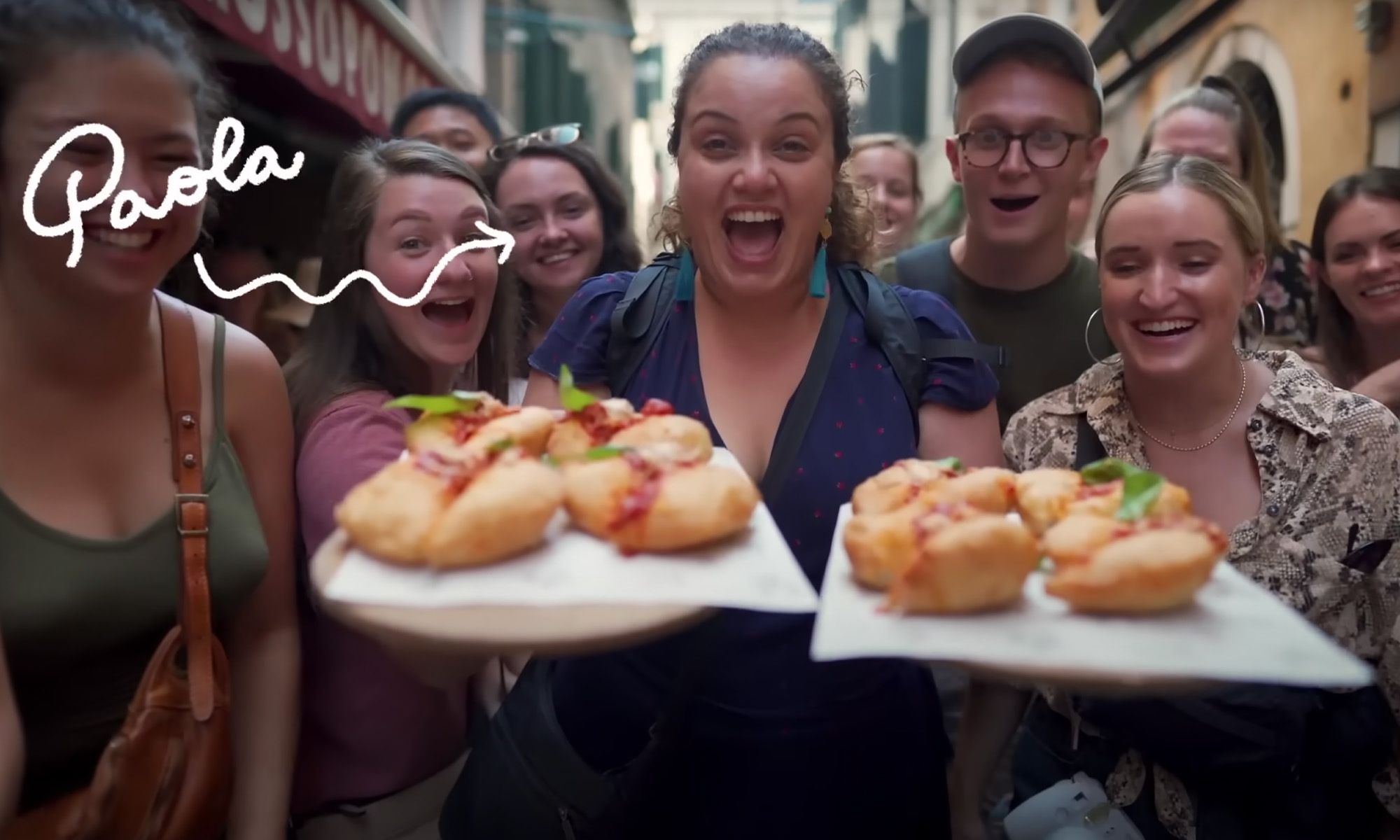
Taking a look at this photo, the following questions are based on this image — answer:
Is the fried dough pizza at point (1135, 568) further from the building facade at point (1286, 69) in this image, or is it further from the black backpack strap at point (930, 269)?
the building facade at point (1286, 69)

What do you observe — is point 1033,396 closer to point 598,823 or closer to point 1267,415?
point 1267,415

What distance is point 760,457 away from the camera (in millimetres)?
1526

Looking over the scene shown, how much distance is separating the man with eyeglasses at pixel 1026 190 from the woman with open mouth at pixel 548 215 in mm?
1009

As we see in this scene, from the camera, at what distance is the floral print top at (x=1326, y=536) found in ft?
5.18

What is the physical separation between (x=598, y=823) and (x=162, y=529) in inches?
32.4

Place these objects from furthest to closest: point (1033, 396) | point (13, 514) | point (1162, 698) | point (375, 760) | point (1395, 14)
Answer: point (1395, 14)
point (1033, 396)
point (375, 760)
point (1162, 698)
point (13, 514)

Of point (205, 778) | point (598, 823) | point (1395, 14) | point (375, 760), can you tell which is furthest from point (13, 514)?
point (1395, 14)

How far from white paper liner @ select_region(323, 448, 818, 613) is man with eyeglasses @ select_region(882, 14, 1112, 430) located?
1.21 metres

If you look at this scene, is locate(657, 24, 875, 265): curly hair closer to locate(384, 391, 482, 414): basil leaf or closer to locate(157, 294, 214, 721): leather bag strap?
locate(384, 391, 482, 414): basil leaf

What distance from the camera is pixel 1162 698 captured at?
1.49 metres

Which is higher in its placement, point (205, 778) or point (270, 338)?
point (270, 338)

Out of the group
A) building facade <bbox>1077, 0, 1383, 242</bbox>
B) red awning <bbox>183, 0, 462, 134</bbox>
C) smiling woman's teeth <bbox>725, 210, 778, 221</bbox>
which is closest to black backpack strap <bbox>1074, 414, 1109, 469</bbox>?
smiling woman's teeth <bbox>725, 210, 778, 221</bbox>

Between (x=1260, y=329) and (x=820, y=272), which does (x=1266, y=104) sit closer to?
(x=1260, y=329)

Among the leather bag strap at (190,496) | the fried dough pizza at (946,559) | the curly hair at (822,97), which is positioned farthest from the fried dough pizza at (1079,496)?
the leather bag strap at (190,496)
